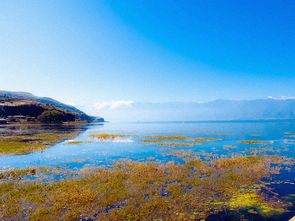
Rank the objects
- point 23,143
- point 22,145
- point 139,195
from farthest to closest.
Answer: point 23,143
point 22,145
point 139,195

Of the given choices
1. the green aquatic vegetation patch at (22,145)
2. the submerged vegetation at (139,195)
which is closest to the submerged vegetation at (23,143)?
the green aquatic vegetation patch at (22,145)

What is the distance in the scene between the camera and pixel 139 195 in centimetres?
1564

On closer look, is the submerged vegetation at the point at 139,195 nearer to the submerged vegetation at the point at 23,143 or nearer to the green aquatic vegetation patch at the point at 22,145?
the green aquatic vegetation patch at the point at 22,145

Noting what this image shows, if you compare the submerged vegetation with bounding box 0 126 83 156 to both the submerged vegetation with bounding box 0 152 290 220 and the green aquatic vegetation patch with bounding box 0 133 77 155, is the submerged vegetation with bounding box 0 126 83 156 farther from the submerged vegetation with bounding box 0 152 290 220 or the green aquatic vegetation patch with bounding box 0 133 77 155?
the submerged vegetation with bounding box 0 152 290 220

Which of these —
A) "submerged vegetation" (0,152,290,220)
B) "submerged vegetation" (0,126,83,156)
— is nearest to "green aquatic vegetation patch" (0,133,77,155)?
"submerged vegetation" (0,126,83,156)

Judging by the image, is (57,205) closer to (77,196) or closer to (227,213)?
(77,196)

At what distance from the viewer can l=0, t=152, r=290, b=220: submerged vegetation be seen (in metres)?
12.6

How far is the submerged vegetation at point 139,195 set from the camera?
12.6 m

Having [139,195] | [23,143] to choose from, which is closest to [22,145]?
[23,143]

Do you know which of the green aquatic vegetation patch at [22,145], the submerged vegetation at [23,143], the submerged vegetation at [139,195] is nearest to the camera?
the submerged vegetation at [139,195]

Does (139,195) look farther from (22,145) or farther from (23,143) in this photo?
(23,143)

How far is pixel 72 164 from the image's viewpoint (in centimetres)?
2766

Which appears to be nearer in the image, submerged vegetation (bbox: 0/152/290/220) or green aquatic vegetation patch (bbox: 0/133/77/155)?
submerged vegetation (bbox: 0/152/290/220)

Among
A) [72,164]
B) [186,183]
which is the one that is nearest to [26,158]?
[72,164]
